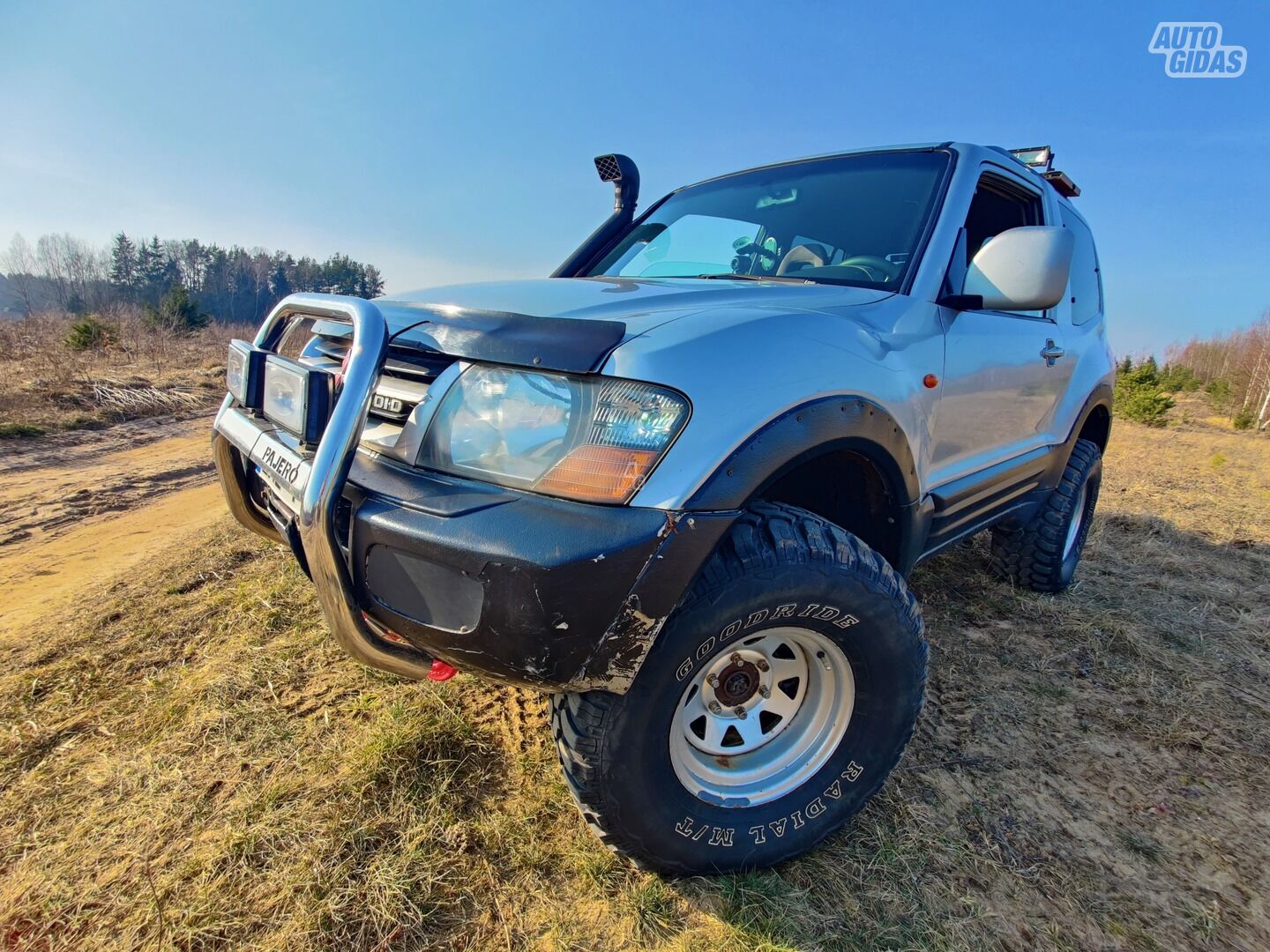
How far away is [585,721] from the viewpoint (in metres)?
1.40

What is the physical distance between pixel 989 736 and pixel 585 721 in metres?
1.78

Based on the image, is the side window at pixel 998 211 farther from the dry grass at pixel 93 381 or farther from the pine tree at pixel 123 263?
the pine tree at pixel 123 263

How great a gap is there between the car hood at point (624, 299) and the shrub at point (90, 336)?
53.6 ft

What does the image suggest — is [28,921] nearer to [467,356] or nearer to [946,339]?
[467,356]

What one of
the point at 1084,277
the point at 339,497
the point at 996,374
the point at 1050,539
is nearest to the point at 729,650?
the point at 339,497

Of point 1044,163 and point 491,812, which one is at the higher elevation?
point 1044,163

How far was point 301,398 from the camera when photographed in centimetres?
152

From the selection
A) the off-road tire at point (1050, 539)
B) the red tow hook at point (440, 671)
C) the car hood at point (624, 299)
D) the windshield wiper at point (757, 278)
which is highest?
the windshield wiper at point (757, 278)

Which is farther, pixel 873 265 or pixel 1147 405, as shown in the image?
pixel 1147 405

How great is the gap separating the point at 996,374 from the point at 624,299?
157cm

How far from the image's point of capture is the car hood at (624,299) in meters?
1.59

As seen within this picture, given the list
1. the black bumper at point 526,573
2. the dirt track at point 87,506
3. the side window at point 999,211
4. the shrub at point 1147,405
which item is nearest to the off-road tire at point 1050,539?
the side window at point 999,211

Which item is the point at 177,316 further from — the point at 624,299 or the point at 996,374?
the point at 996,374

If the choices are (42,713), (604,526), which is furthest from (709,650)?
(42,713)
